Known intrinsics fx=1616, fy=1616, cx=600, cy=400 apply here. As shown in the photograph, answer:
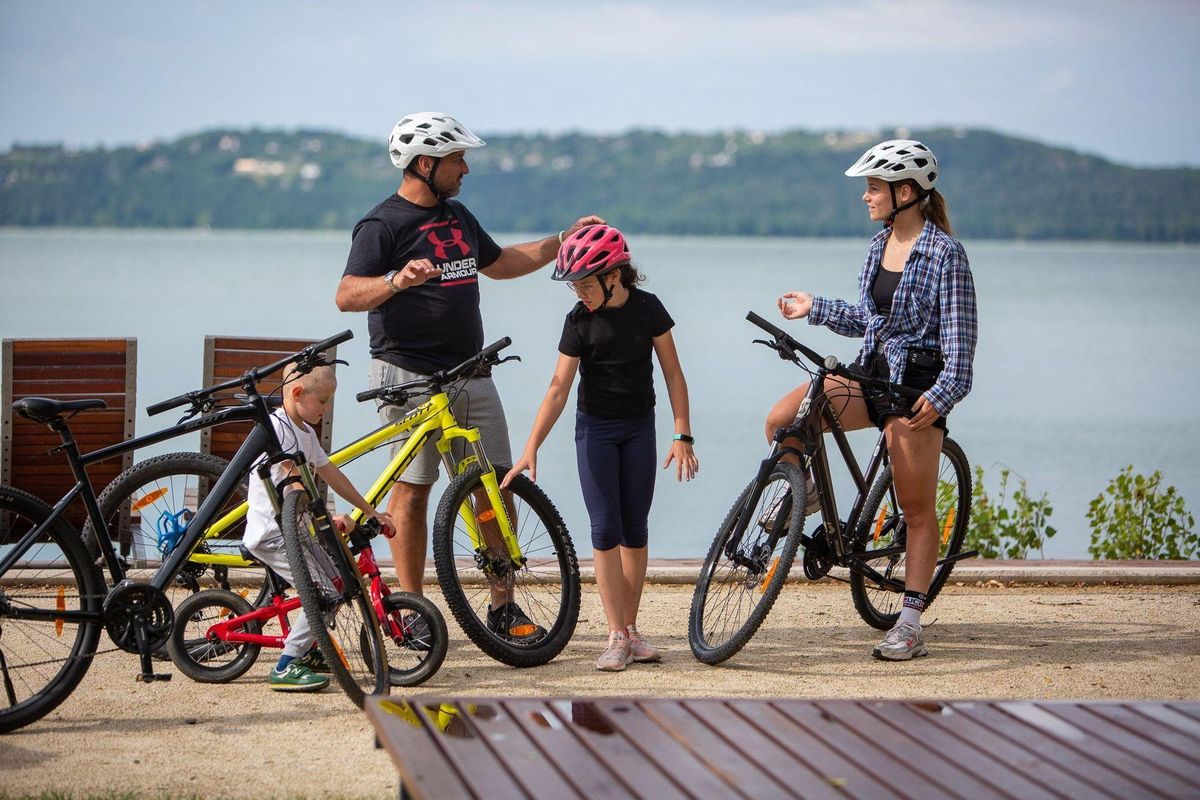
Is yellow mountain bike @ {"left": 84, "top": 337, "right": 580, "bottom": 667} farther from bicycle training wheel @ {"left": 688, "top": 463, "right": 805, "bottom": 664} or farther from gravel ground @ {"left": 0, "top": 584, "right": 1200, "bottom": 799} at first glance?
bicycle training wheel @ {"left": 688, "top": 463, "right": 805, "bottom": 664}

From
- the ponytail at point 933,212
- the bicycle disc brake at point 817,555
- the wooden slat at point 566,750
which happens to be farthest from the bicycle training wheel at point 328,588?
the ponytail at point 933,212

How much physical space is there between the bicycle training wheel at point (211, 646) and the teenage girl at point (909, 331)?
209 centimetres

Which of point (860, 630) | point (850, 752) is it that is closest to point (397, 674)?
point (860, 630)

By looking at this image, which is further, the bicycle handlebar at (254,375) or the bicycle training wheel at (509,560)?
the bicycle training wheel at (509,560)

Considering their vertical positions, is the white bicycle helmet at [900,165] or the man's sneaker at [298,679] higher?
the white bicycle helmet at [900,165]

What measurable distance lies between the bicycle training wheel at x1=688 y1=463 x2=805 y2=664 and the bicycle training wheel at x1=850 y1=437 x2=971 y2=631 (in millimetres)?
405

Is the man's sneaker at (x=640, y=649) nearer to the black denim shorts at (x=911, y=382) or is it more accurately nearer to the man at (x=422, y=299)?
the man at (x=422, y=299)

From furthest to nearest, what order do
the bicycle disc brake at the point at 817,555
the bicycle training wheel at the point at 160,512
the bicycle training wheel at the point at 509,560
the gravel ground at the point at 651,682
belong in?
the bicycle disc brake at the point at 817,555 → the bicycle training wheel at the point at 509,560 → the bicycle training wheel at the point at 160,512 → the gravel ground at the point at 651,682

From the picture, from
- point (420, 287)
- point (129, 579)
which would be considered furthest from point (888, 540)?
point (129, 579)

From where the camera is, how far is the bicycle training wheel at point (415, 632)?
5.59 metres

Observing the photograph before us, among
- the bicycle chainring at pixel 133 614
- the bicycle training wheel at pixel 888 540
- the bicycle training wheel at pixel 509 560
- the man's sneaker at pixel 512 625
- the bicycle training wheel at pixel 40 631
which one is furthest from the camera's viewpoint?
the bicycle training wheel at pixel 888 540

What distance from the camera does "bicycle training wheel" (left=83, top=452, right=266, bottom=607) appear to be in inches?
225

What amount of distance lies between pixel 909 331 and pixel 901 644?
1183mm

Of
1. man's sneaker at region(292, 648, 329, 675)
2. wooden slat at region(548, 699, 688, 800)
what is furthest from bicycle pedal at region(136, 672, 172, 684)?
wooden slat at region(548, 699, 688, 800)
